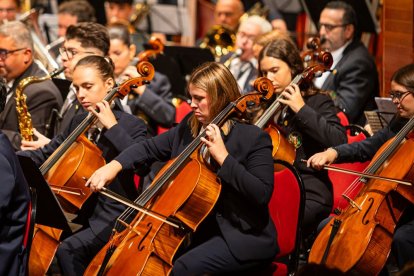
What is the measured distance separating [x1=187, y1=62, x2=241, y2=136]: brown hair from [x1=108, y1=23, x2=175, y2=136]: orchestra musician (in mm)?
1576

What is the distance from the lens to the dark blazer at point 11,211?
2.88 metres

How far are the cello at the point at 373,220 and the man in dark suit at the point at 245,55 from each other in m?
2.50

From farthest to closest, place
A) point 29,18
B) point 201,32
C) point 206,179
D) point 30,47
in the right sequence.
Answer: point 201,32 → point 29,18 → point 30,47 → point 206,179

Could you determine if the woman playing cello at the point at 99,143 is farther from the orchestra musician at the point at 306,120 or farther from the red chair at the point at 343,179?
the red chair at the point at 343,179

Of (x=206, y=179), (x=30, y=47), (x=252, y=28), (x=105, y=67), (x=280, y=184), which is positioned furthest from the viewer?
(x=252, y=28)

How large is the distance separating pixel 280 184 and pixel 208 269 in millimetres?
536

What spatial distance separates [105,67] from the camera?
4.26 metres

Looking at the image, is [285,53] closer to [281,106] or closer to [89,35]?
[281,106]

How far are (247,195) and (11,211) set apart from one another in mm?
959

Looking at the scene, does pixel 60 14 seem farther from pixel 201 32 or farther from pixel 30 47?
pixel 201 32

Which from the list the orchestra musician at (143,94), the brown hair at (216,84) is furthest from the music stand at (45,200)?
the orchestra musician at (143,94)

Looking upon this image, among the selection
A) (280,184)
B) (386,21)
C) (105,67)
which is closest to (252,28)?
(386,21)

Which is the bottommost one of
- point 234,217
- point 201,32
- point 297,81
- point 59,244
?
point 201,32

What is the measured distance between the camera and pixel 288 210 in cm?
Answer: 359
